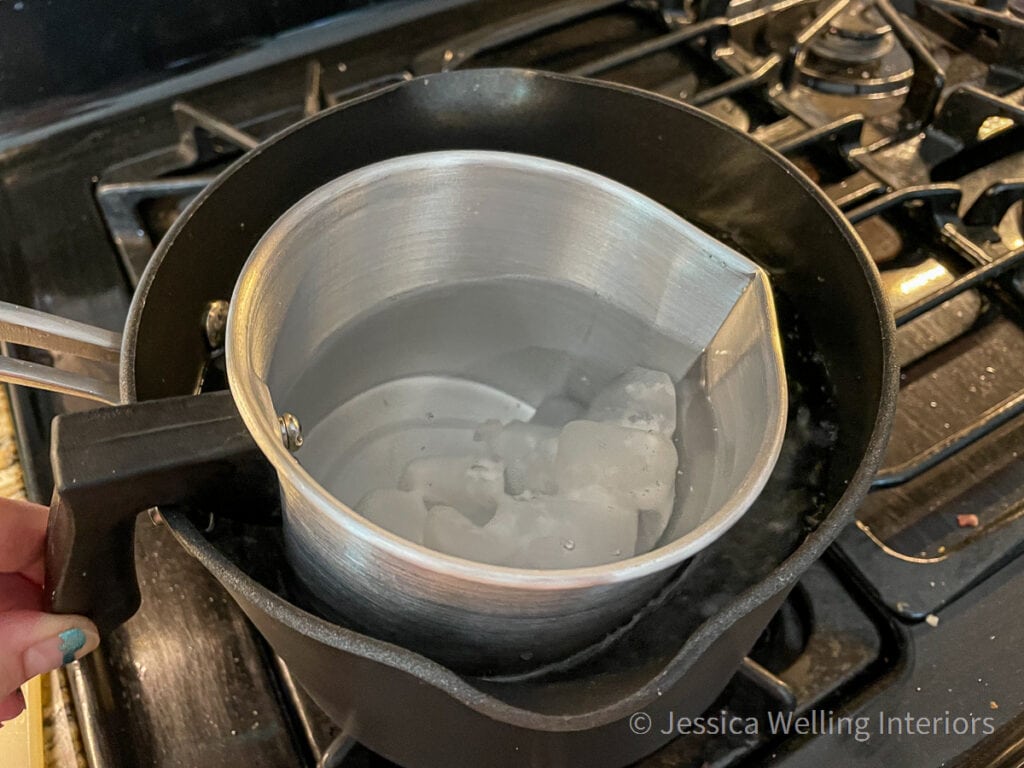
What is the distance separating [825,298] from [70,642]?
1.33ft

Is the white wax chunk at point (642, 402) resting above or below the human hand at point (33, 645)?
above

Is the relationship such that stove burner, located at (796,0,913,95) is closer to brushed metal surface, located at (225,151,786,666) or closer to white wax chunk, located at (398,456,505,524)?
brushed metal surface, located at (225,151,786,666)

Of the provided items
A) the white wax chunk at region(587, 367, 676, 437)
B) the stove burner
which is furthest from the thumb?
the stove burner

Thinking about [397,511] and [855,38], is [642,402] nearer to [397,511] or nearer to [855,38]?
[397,511]

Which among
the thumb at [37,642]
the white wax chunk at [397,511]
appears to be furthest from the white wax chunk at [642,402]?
the thumb at [37,642]

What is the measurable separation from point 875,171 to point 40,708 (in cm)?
60

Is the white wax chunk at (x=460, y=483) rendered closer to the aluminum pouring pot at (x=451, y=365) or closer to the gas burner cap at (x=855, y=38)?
the aluminum pouring pot at (x=451, y=365)

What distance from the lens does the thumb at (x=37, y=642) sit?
1.17 feet

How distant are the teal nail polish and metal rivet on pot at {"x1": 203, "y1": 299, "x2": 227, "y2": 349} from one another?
0.16 meters

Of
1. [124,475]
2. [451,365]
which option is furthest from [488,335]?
[124,475]

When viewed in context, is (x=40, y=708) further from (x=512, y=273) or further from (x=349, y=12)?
(x=349, y=12)

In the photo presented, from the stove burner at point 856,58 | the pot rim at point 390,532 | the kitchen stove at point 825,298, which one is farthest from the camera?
the stove burner at point 856,58

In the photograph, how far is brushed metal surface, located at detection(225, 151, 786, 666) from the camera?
0.32 meters

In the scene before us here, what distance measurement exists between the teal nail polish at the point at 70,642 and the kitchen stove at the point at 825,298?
0.06 m
